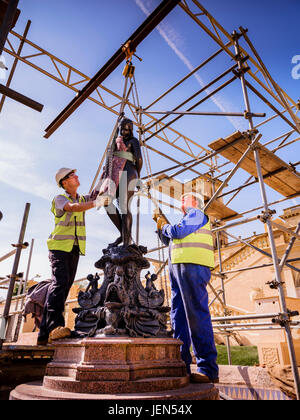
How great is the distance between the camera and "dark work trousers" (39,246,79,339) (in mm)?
2649

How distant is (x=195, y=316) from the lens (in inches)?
96.9

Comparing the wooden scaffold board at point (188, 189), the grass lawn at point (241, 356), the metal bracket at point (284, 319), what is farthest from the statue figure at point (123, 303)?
the grass lawn at point (241, 356)

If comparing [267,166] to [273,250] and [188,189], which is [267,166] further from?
[273,250]

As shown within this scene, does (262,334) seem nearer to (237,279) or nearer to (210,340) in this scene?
(210,340)

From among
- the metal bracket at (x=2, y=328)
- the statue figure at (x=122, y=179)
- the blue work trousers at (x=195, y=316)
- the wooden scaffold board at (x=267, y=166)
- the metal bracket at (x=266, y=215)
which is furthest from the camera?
the wooden scaffold board at (x=267, y=166)

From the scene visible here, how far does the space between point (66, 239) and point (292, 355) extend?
263 centimetres

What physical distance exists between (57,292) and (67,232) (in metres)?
0.61

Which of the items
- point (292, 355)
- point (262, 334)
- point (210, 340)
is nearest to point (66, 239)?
point (210, 340)

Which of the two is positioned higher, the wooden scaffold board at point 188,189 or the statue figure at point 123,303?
the wooden scaffold board at point 188,189

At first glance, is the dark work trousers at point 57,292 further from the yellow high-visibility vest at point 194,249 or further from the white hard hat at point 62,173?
the yellow high-visibility vest at point 194,249

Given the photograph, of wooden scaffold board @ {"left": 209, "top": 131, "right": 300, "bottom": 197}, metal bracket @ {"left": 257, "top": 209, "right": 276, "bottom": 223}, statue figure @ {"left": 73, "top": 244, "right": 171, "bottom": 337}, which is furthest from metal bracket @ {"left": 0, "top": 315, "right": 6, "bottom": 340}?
wooden scaffold board @ {"left": 209, "top": 131, "right": 300, "bottom": 197}

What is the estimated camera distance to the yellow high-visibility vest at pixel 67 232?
9.41ft

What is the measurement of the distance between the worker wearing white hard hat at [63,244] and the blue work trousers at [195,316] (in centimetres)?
106

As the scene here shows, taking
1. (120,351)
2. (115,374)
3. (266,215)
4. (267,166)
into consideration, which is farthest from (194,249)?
(267,166)
